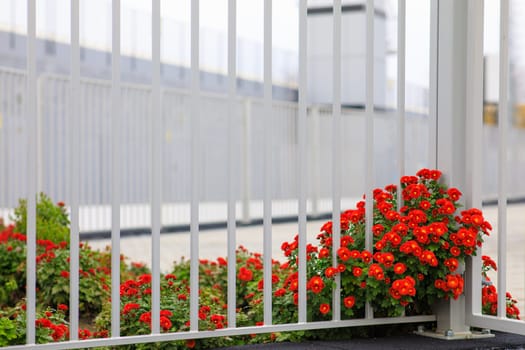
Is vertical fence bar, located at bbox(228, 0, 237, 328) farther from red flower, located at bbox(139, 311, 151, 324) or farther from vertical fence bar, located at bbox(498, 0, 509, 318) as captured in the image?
vertical fence bar, located at bbox(498, 0, 509, 318)

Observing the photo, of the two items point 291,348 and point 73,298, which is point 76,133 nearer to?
point 73,298

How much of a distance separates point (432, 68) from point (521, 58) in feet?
44.3

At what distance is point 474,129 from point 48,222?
315 cm

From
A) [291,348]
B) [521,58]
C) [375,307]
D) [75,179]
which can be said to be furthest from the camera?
[521,58]

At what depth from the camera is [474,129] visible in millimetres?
2715

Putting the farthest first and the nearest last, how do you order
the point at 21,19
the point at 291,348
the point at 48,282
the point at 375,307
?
the point at 21,19 < the point at 48,282 < the point at 375,307 < the point at 291,348

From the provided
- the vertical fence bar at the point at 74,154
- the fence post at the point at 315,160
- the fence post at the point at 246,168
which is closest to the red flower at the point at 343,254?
the vertical fence bar at the point at 74,154

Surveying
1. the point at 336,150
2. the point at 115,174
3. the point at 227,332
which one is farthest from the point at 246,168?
the point at 115,174

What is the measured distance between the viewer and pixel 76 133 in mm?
2236

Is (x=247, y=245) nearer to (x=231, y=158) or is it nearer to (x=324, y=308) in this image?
(x=324, y=308)

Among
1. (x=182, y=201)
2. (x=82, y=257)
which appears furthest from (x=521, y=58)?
(x=82, y=257)

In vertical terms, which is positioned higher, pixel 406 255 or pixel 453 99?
pixel 453 99

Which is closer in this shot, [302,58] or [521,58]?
[302,58]

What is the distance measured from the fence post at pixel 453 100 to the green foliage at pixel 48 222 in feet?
8.71
